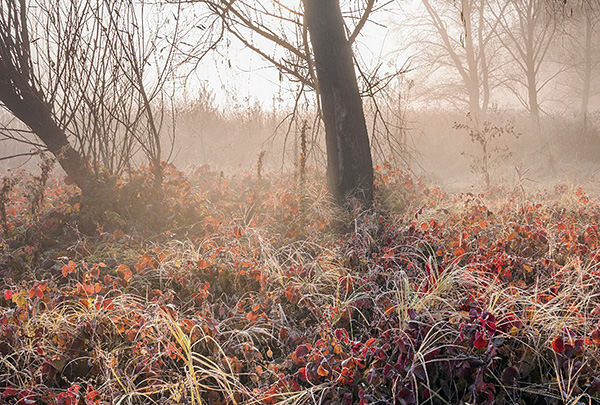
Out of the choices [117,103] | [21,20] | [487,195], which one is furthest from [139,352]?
[487,195]

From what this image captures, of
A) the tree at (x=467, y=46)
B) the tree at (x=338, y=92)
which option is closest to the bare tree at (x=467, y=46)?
the tree at (x=467, y=46)

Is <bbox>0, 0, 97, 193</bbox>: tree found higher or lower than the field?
higher

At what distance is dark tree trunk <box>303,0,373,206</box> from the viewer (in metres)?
4.87

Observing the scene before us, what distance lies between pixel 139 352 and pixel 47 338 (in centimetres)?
61

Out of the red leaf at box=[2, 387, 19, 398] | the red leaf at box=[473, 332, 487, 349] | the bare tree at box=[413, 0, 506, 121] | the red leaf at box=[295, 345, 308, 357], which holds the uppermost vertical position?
the bare tree at box=[413, 0, 506, 121]

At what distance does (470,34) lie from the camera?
15062 millimetres

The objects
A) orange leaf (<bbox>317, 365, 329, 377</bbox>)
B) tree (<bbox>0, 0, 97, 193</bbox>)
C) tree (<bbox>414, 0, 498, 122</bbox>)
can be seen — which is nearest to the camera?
orange leaf (<bbox>317, 365, 329, 377</bbox>)

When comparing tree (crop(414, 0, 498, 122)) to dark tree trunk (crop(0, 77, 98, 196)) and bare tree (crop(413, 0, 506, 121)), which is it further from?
dark tree trunk (crop(0, 77, 98, 196))

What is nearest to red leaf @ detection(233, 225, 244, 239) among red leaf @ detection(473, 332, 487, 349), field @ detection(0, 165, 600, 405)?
field @ detection(0, 165, 600, 405)

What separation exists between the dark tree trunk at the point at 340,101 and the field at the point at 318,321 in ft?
2.37

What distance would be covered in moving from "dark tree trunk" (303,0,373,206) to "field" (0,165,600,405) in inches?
28.4

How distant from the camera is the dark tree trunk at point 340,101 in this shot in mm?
4871

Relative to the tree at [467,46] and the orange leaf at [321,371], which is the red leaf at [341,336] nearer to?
the orange leaf at [321,371]

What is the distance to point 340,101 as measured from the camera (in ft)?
16.1
